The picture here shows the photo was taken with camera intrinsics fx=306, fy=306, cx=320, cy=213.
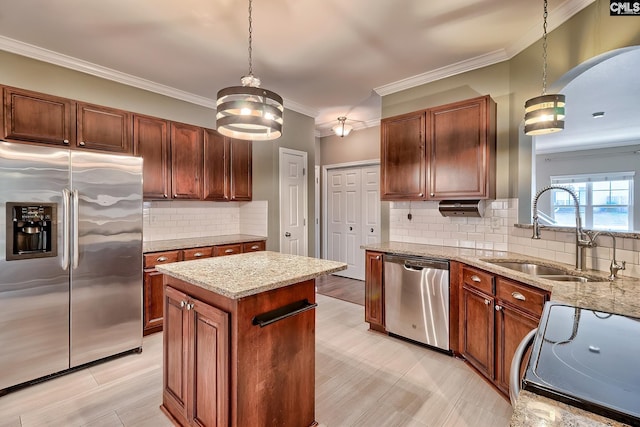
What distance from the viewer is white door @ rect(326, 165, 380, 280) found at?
5.39m

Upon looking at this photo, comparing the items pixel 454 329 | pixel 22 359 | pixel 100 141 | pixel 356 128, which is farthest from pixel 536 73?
pixel 22 359

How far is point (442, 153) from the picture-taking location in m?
3.10

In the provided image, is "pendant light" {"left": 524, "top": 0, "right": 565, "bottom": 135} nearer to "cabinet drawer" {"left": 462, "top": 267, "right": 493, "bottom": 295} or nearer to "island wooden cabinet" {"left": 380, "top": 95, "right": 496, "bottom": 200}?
"island wooden cabinet" {"left": 380, "top": 95, "right": 496, "bottom": 200}

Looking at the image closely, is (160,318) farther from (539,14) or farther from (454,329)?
(539,14)

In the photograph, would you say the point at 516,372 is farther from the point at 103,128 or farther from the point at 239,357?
the point at 103,128

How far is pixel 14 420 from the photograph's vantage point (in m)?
2.00

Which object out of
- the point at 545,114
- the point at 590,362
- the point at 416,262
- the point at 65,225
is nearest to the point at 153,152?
the point at 65,225

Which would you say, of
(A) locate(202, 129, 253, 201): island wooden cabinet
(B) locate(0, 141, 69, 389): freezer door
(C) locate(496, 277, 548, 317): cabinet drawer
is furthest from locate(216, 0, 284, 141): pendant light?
(A) locate(202, 129, 253, 201): island wooden cabinet

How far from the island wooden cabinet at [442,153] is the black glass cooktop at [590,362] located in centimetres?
189

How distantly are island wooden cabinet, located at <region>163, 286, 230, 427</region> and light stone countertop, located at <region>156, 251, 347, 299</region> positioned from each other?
144mm

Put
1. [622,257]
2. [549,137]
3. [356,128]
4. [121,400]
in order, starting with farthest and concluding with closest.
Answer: [549,137]
[356,128]
[121,400]
[622,257]

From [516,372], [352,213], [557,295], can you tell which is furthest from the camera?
[352,213]

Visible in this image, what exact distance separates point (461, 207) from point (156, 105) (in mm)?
3699

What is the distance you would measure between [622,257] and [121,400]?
Answer: 3.49 m
